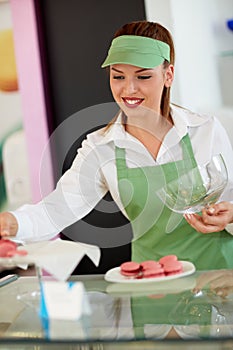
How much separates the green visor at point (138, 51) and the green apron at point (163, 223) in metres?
0.23

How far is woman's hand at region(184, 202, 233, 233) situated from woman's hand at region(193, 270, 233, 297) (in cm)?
22

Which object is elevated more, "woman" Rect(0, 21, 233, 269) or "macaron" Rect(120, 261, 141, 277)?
"woman" Rect(0, 21, 233, 269)

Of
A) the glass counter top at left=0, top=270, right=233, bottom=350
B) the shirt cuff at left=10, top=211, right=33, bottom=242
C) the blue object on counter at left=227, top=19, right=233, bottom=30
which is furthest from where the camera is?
the blue object on counter at left=227, top=19, right=233, bottom=30

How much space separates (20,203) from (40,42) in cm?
71

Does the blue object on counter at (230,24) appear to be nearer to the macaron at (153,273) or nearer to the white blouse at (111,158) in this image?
the white blouse at (111,158)

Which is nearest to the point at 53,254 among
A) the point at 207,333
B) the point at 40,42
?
the point at 207,333

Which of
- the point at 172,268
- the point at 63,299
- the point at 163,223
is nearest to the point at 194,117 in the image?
the point at 163,223

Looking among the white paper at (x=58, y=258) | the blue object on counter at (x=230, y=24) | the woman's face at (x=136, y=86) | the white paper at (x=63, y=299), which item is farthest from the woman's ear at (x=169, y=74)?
the white paper at (x=63, y=299)

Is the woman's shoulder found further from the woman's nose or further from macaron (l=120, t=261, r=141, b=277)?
macaron (l=120, t=261, r=141, b=277)

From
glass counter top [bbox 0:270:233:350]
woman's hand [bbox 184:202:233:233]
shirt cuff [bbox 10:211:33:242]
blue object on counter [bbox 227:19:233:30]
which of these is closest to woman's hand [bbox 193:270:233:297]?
glass counter top [bbox 0:270:233:350]

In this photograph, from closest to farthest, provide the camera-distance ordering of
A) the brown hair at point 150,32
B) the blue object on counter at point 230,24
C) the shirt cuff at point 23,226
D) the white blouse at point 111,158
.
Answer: the shirt cuff at point 23,226, the white blouse at point 111,158, the brown hair at point 150,32, the blue object on counter at point 230,24

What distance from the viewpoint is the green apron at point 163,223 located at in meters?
1.81

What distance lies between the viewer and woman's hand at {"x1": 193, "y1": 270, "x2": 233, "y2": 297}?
1154 mm

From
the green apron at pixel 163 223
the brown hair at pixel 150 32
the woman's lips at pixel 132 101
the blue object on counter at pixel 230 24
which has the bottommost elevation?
the green apron at pixel 163 223
